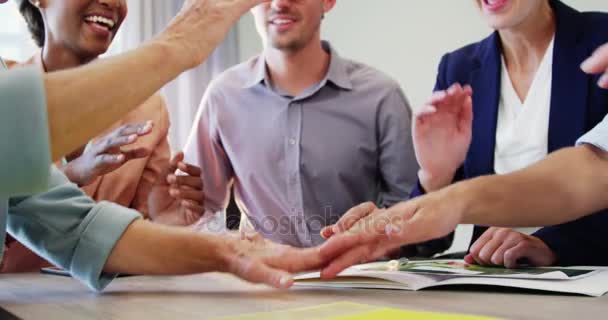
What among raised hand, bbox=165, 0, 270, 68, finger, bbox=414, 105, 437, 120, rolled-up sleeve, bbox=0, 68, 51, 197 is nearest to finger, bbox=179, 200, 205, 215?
finger, bbox=414, 105, 437, 120

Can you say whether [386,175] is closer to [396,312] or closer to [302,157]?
[302,157]

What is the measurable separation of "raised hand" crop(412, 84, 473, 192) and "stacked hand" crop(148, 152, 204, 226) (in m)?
0.47

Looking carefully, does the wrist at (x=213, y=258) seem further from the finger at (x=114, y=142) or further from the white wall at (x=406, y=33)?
the white wall at (x=406, y=33)

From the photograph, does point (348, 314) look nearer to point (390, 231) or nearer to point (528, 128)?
point (390, 231)

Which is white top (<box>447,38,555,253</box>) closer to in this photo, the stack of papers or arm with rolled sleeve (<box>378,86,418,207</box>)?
arm with rolled sleeve (<box>378,86,418,207</box>)

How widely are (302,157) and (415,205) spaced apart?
90 cm

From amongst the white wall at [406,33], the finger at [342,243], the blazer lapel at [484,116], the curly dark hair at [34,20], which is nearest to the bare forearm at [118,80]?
the finger at [342,243]

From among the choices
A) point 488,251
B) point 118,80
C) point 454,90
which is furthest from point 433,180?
point 118,80

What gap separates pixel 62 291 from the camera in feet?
2.93

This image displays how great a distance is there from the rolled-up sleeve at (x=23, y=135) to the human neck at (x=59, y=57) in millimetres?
1257

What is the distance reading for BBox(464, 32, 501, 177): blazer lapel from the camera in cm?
138

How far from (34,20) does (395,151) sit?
3.49 ft

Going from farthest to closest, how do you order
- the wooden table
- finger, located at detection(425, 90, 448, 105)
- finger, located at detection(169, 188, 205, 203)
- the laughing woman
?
finger, located at detection(169, 188, 205, 203), the laughing woman, finger, located at detection(425, 90, 448, 105), the wooden table

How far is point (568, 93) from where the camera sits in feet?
4.24
